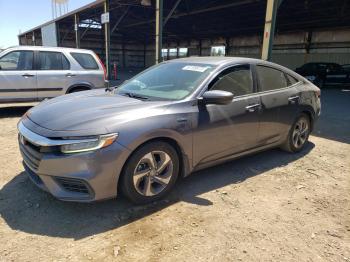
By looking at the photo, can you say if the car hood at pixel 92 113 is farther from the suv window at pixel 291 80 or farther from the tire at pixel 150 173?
the suv window at pixel 291 80

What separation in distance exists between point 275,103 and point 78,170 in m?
2.90

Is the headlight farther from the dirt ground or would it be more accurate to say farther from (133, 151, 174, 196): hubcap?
the dirt ground

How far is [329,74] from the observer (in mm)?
17484

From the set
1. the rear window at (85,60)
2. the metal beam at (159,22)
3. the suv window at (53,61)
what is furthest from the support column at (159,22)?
the suv window at (53,61)

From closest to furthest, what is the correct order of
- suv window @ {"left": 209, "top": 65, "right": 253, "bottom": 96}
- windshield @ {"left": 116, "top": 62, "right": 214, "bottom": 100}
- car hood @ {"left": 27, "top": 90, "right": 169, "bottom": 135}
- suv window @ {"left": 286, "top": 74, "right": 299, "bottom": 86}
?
car hood @ {"left": 27, "top": 90, "right": 169, "bottom": 135} < windshield @ {"left": 116, "top": 62, "right": 214, "bottom": 100} < suv window @ {"left": 209, "top": 65, "right": 253, "bottom": 96} < suv window @ {"left": 286, "top": 74, "right": 299, "bottom": 86}

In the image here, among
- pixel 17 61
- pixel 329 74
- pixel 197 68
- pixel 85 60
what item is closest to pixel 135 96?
pixel 197 68

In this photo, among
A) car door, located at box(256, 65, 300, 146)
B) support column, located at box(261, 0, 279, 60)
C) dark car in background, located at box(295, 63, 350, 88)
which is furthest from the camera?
dark car in background, located at box(295, 63, 350, 88)

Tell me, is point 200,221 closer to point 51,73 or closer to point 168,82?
point 168,82

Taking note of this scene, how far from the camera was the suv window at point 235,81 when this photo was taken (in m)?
3.59

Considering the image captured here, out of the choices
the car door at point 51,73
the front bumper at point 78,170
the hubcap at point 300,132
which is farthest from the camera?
the car door at point 51,73

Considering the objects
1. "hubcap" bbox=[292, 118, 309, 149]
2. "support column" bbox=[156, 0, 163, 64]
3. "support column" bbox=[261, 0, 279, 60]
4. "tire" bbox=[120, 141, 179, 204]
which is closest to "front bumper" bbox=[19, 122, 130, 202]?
"tire" bbox=[120, 141, 179, 204]

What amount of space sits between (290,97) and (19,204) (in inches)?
153

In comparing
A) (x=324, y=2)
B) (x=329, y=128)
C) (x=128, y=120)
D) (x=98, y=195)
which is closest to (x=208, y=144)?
(x=128, y=120)

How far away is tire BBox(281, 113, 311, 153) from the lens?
15.4 feet
